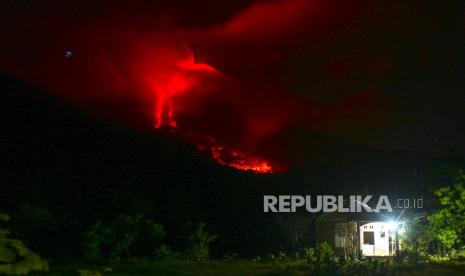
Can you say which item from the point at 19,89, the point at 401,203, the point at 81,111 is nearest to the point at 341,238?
the point at 401,203

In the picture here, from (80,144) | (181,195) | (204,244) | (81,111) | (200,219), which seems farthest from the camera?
(81,111)

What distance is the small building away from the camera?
2694 cm

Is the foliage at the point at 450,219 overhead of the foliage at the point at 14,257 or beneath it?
overhead

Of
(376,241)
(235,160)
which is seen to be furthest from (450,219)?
(235,160)

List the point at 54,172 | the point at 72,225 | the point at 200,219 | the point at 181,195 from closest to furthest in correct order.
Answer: the point at 72,225
the point at 200,219
the point at 181,195
the point at 54,172

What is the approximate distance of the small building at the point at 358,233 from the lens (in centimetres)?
2694

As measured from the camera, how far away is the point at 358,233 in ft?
86.6

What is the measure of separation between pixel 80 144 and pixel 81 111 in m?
15.4

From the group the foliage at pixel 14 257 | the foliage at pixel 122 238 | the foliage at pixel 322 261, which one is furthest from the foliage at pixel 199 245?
the foliage at pixel 14 257

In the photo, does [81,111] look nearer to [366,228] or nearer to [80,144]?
[80,144]

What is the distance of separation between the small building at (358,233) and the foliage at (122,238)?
7748 mm

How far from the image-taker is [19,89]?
75750mm

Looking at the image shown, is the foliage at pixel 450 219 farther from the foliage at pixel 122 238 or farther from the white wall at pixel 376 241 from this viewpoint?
the foliage at pixel 122 238

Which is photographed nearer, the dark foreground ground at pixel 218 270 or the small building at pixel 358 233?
the dark foreground ground at pixel 218 270
